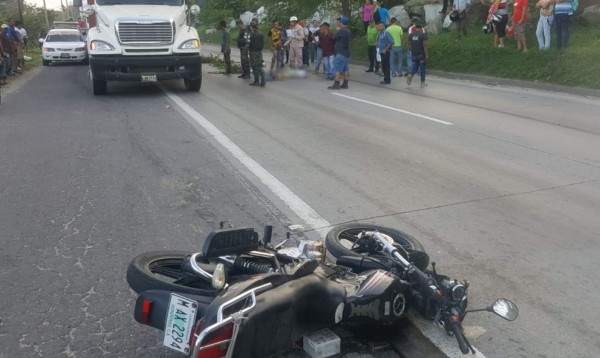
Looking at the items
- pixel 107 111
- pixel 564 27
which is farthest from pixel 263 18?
pixel 107 111

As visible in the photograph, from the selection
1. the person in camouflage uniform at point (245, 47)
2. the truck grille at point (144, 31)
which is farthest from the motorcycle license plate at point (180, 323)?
the person in camouflage uniform at point (245, 47)

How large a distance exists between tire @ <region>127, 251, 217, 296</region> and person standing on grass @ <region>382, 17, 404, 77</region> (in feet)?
50.6

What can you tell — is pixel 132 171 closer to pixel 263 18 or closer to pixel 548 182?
pixel 548 182

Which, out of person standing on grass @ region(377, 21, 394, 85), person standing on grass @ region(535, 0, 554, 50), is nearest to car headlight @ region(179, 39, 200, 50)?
person standing on grass @ region(377, 21, 394, 85)

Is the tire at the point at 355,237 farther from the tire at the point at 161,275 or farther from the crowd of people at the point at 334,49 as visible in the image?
the crowd of people at the point at 334,49

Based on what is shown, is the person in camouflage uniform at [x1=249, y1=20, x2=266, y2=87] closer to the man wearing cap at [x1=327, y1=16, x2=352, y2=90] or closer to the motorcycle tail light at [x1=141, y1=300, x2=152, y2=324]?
the man wearing cap at [x1=327, y1=16, x2=352, y2=90]

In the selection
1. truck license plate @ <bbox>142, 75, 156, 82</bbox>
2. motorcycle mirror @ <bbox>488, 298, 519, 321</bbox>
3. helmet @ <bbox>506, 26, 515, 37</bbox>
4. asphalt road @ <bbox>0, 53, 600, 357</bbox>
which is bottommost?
asphalt road @ <bbox>0, 53, 600, 357</bbox>

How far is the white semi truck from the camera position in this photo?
13914 mm

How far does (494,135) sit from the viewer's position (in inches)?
383

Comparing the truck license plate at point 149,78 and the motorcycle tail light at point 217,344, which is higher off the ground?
the truck license plate at point 149,78

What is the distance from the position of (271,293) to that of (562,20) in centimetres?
1713

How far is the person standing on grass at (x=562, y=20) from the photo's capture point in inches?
650

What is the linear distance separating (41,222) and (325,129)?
554cm

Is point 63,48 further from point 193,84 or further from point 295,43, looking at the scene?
point 193,84
